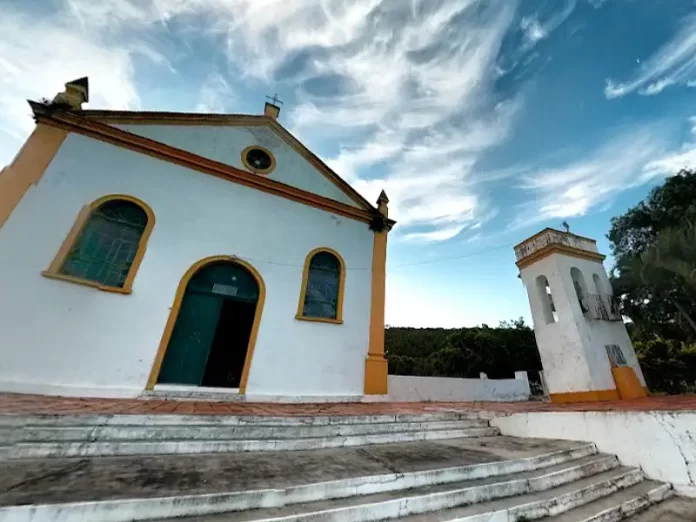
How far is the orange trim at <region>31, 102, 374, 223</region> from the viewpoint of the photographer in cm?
643

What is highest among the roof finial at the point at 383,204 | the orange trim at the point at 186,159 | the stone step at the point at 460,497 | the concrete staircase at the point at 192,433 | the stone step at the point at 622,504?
the roof finial at the point at 383,204

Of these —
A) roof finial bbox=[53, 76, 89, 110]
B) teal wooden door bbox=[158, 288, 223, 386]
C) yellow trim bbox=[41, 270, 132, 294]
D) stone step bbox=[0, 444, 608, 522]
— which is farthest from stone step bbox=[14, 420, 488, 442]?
roof finial bbox=[53, 76, 89, 110]

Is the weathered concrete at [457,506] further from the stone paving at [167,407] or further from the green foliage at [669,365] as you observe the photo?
the green foliage at [669,365]

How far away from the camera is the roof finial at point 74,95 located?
6608 millimetres

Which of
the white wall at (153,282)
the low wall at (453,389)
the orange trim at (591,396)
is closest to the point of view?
the white wall at (153,282)

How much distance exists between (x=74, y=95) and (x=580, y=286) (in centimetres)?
1497

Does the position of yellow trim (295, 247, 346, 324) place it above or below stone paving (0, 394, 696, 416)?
above

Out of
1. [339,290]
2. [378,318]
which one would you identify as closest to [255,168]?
[339,290]

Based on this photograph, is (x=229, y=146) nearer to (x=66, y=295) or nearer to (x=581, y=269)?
(x=66, y=295)

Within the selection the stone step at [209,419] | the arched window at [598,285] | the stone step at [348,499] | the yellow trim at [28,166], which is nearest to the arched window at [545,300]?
the arched window at [598,285]

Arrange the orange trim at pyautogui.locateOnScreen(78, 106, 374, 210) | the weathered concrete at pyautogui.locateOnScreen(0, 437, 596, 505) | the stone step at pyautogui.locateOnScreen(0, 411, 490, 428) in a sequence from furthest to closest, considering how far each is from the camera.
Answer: the orange trim at pyautogui.locateOnScreen(78, 106, 374, 210)
the stone step at pyautogui.locateOnScreen(0, 411, 490, 428)
the weathered concrete at pyautogui.locateOnScreen(0, 437, 596, 505)

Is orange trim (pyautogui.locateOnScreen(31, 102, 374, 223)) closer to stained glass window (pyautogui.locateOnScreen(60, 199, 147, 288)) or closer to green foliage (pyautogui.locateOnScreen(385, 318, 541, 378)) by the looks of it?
stained glass window (pyautogui.locateOnScreen(60, 199, 147, 288))

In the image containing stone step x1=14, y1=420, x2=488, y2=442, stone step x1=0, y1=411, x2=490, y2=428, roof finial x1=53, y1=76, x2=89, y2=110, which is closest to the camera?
stone step x1=14, y1=420, x2=488, y2=442

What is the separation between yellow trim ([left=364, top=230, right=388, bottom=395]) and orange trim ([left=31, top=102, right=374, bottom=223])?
1083 millimetres
